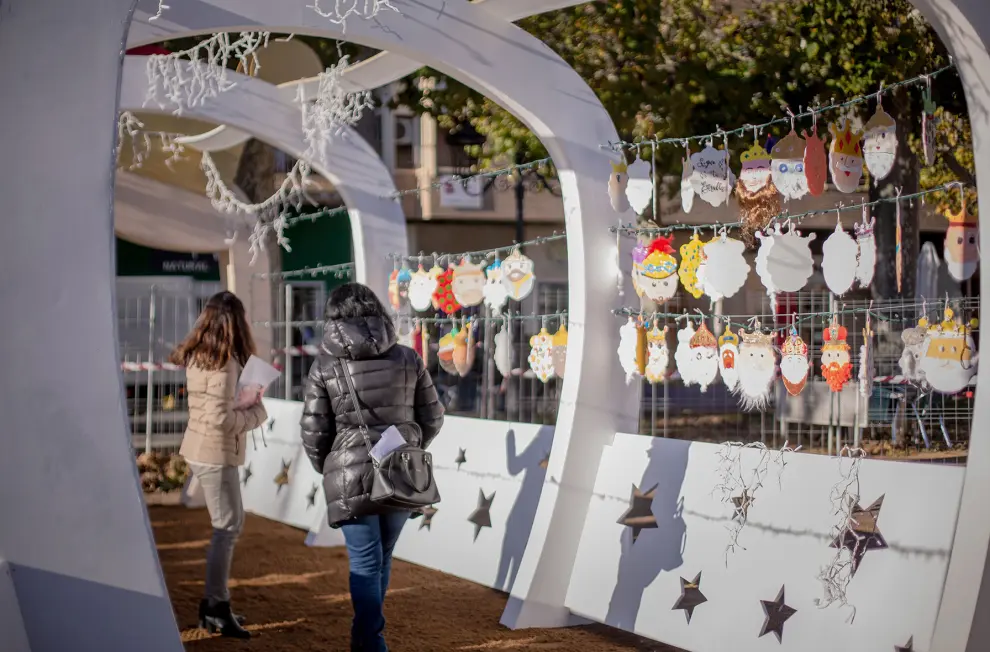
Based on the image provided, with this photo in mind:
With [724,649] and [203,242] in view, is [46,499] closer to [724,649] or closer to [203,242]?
[724,649]

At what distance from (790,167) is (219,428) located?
274cm

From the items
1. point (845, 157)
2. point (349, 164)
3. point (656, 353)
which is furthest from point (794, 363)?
point (349, 164)

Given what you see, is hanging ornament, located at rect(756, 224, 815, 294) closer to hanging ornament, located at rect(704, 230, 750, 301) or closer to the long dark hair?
hanging ornament, located at rect(704, 230, 750, 301)

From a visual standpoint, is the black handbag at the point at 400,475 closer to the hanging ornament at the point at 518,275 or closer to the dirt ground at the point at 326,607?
the dirt ground at the point at 326,607

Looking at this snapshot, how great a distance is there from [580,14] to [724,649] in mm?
8943

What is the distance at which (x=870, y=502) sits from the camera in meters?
3.91

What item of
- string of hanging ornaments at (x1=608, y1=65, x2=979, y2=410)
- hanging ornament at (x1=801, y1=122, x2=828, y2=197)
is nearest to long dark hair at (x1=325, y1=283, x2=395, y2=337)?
string of hanging ornaments at (x1=608, y1=65, x2=979, y2=410)

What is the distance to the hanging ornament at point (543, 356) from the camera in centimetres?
584

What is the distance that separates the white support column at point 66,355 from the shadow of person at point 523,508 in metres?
3.17

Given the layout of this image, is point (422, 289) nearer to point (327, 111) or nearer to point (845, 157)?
point (327, 111)

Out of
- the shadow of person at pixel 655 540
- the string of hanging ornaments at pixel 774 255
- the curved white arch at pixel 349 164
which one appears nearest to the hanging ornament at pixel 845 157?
the string of hanging ornaments at pixel 774 255

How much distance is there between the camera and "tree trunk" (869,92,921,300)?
11633 millimetres

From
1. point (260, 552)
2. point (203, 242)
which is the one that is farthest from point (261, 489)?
point (203, 242)

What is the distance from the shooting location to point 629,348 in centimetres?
521
